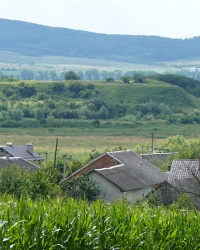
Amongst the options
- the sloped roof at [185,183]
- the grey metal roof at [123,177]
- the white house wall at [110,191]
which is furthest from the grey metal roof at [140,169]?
the sloped roof at [185,183]

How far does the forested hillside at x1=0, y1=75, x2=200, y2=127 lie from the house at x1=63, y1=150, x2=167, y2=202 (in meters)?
82.1

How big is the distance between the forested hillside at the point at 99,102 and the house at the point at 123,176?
82143 mm

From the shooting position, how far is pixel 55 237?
14.7 m

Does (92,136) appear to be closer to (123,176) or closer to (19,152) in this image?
(19,152)

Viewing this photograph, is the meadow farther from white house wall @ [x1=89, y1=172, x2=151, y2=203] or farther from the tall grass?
the tall grass

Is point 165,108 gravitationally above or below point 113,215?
below

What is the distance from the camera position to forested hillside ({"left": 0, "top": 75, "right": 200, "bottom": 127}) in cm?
14900

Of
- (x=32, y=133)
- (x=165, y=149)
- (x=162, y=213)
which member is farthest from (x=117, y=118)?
(x=162, y=213)

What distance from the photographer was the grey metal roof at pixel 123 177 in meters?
47.6

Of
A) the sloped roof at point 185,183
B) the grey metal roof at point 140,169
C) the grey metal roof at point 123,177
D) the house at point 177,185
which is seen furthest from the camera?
the grey metal roof at point 140,169

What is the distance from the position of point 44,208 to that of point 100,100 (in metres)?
148

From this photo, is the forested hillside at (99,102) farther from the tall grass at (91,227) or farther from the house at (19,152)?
the tall grass at (91,227)

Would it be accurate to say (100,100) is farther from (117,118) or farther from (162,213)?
(162,213)

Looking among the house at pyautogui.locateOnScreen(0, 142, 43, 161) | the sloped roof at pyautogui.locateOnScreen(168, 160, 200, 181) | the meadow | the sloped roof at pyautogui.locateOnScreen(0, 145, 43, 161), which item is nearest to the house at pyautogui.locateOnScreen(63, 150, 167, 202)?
the sloped roof at pyautogui.locateOnScreen(168, 160, 200, 181)
